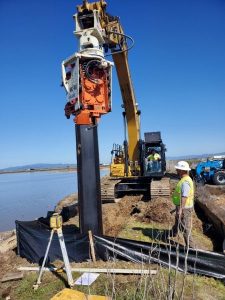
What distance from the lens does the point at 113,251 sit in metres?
5.79

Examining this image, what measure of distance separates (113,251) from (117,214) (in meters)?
5.66

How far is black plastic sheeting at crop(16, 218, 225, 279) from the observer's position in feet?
19.3

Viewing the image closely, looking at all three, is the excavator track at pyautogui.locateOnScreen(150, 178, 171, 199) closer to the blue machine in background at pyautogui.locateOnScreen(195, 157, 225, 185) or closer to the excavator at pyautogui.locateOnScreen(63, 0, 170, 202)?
the excavator at pyautogui.locateOnScreen(63, 0, 170, 202)

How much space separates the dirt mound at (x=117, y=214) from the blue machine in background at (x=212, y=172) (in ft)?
27.1

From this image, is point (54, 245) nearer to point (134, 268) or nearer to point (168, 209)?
point (134, 268)

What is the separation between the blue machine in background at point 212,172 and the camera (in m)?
20.3

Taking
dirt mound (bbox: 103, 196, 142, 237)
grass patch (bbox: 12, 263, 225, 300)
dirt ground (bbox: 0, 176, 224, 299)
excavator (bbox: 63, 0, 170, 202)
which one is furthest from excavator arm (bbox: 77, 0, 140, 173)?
grass patch (bbox: 12, 263, 225, 300)

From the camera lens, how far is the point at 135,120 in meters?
14.4

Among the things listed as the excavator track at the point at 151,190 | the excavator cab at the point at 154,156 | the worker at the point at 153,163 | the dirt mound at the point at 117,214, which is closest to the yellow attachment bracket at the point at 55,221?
the dirt mound at the point at 117,214

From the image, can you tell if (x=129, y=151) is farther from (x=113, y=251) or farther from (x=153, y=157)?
(x=113, y=251)

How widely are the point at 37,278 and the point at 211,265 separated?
311 centimetres

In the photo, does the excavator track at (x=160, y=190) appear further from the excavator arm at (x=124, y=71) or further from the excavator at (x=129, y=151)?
the excavator arm at (x=124, y=71)

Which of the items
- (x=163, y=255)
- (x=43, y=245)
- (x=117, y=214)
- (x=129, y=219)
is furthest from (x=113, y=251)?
(x=117, y=214)

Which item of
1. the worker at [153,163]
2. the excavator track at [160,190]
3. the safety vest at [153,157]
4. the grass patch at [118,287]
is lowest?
the grass patch at [118,287]
